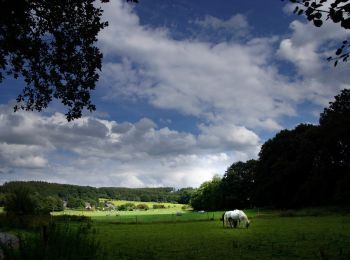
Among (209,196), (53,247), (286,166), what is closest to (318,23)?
(53,247)

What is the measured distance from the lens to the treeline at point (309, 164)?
7106 centimetres

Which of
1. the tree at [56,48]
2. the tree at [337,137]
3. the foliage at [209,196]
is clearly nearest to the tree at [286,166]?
the tree at [337,137]

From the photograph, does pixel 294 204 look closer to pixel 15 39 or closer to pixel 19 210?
pixel 19 210

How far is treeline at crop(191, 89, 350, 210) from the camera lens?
7106 cm

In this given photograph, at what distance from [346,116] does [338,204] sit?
51.9 feet

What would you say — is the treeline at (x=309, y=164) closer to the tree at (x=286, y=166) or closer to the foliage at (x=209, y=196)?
the tree at (x=286, y=166)

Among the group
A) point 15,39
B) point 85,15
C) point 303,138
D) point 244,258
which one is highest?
point 303,138

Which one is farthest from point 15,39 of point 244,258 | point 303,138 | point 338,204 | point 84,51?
point 303,138

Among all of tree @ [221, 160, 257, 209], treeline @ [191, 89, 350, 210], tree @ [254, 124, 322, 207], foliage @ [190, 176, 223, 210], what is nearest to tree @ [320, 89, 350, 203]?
treeline @ [191, 89, 350, 210]

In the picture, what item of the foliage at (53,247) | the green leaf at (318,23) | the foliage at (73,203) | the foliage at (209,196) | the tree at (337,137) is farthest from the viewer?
the foliage at (73,203)

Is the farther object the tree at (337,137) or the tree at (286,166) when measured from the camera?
the tree at (286,166)

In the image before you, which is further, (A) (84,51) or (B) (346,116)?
(B) (346,116)

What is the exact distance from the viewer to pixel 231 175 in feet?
403

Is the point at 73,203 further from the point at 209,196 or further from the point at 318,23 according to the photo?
the point at 318,23
